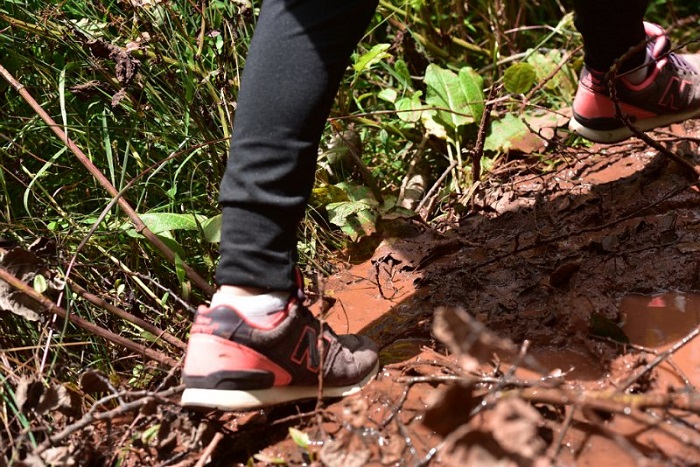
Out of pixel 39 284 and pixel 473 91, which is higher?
pixel 39 284

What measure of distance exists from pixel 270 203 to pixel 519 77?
1.49 metres

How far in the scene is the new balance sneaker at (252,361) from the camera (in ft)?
4.91

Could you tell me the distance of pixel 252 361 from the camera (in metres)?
1.51

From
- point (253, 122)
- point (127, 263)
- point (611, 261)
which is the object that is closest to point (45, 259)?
point (127, 263)

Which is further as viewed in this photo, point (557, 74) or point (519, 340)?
point (557, 74)

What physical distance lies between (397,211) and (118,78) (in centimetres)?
92

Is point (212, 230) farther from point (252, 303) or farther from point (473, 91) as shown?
point (473, 91)

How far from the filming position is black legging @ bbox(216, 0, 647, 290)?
1417 millimetres

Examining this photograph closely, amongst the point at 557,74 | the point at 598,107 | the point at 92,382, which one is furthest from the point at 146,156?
the point at 557,74

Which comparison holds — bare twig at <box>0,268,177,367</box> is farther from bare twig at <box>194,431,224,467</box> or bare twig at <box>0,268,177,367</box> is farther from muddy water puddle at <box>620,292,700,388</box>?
muddy water puddle at <box>620,292,700,388</box>

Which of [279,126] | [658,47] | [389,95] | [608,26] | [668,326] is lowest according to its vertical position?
[668,326]

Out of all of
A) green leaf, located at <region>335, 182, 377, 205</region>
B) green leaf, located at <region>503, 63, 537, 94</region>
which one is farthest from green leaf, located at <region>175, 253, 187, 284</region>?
green leaf, located at <region>503, 63, 537, 94</region>

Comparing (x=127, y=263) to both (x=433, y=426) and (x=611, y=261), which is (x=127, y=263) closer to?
(x=433, y=426)

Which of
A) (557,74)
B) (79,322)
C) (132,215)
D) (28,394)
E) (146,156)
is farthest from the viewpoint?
(557,74)
